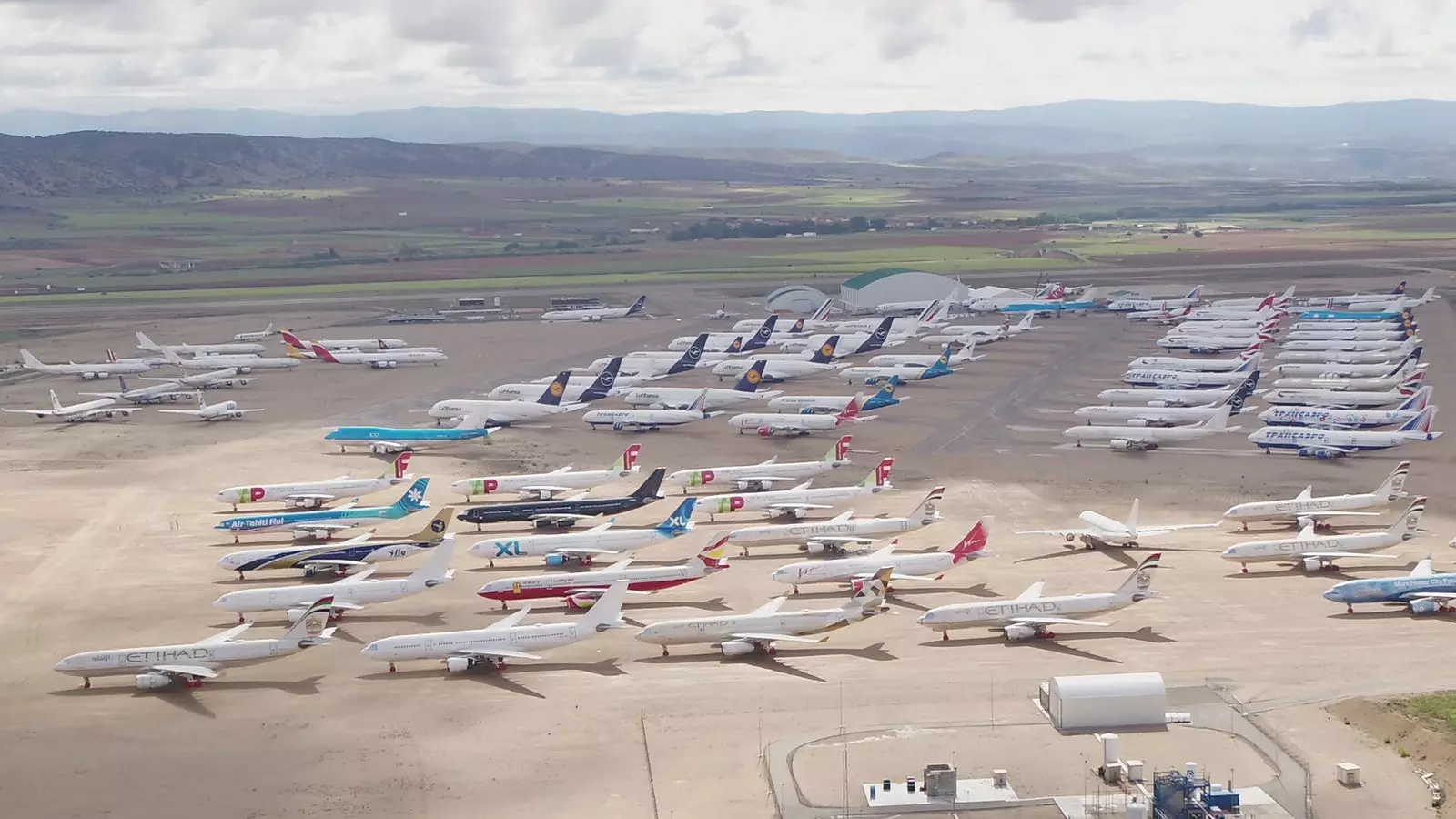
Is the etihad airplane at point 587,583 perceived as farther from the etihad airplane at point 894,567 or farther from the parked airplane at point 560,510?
the parked airplane at point 560,510

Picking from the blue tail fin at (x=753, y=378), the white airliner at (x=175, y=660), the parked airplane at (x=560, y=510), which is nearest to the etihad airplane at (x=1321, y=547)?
the parked airplane at (x=560, y=510)

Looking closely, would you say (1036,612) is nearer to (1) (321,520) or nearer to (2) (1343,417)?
(1) (321,520)

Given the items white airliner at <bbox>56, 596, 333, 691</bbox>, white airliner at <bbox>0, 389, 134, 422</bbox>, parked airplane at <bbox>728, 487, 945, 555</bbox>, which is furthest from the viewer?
white airliner at <bbox>0, 389, 134, 422</bbox>

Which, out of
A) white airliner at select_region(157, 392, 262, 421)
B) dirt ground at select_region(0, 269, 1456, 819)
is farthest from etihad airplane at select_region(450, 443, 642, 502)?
white airliner at select_region(157, 392, 262, 421)

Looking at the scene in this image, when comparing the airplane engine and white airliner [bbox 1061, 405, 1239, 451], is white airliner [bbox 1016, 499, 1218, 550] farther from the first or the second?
white airliner [bbox 1061, 405, 1239, 451]

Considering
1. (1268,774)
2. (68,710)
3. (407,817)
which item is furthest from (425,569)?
(1268,774)

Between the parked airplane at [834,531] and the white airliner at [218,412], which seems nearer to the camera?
the parked airplane at [834,531]
